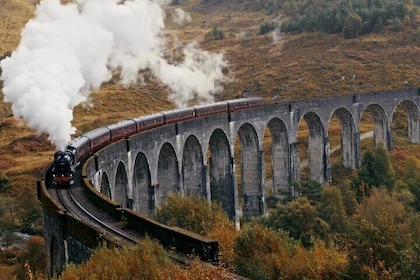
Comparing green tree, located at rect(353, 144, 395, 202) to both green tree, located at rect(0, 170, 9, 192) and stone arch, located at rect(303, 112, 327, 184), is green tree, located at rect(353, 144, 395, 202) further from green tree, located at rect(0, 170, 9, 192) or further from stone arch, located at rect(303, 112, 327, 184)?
green tree, located at rect(0, 170, 9, 192)

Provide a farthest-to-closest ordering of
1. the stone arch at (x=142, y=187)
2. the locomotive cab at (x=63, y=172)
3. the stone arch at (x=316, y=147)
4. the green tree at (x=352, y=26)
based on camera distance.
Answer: the green tree at (x=352, y=26)
the stone arch at (x=316, y=147)
the stone arch at (x=142, y=187)
the locomotive cab at (x=63, y=172)

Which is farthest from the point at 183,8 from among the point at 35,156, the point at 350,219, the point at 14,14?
the point at 350,219

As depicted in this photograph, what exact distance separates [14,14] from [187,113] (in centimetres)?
12092

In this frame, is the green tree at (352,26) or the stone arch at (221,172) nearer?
the stone arch at (221,172)

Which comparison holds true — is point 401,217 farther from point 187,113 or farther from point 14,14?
point 14,14

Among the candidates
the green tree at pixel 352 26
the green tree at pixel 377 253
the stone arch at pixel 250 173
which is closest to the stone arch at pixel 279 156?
the stone arch at pixel 250 173

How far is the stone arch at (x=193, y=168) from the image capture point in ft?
150

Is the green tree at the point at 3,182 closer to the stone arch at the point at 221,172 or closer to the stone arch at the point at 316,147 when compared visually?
the stone arch at the point at 221,172

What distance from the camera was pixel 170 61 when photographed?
113500 mm

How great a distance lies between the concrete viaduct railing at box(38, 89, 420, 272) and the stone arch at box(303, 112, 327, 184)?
10 cm

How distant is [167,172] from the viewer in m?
43.0

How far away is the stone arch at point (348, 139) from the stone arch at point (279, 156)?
9206 millimetres

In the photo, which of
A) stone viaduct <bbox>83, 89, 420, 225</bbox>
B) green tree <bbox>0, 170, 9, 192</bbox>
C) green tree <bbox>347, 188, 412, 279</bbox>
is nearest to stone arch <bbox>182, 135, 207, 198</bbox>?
stone viaduct <bbox>83, 89, 420, 225</bbox>

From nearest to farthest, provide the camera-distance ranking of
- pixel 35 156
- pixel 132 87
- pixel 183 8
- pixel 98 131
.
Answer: pixel 98 131
pixel 35 156
pixel 132 87
pixel 183 8
